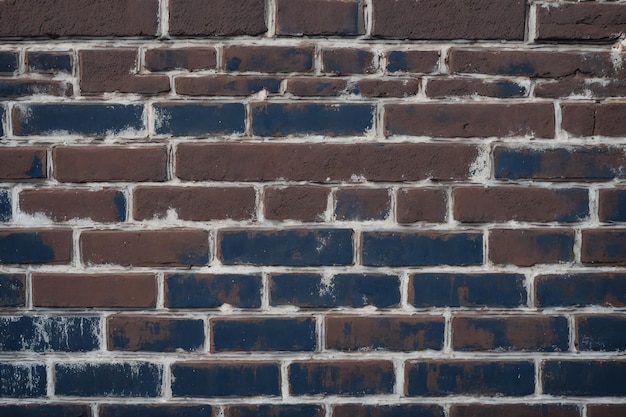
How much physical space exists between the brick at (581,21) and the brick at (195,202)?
0.77 m

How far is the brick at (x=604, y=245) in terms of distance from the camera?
48.9 inches

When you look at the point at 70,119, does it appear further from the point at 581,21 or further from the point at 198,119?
the point at 581,21

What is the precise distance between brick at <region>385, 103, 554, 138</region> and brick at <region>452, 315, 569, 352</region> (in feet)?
1.40

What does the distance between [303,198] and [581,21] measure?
2.47 ft

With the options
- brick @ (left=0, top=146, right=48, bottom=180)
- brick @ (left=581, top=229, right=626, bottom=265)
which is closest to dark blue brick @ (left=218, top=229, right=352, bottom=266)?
brick @ (left=0, top=146, right=48, bottom=180)

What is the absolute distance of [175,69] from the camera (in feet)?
4.04

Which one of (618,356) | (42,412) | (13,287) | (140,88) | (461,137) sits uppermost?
(140,88)

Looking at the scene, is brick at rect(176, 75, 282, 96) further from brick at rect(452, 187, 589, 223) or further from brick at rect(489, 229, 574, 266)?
brick at rect(489, 229, 574, 266)

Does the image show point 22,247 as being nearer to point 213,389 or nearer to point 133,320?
point 133,320

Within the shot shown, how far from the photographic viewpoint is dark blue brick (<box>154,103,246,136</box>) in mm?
1230

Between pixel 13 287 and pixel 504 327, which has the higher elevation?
pixel 13 287

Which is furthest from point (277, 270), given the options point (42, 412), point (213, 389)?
point (42, 412)

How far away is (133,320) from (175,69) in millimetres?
583

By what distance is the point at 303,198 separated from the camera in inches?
48.6
